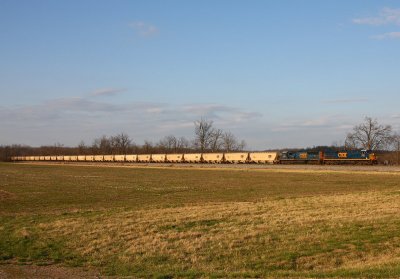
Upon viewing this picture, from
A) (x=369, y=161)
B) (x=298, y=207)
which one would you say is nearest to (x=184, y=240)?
(x=298, y=207)

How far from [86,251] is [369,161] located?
6588 centimetres

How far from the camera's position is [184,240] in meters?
14.6

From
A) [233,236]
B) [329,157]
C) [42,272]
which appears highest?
[329,157]

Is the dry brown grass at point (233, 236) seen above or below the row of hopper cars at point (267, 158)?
below

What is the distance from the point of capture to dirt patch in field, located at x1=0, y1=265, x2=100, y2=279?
10.7 metres

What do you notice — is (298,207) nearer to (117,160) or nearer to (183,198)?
(183,198)

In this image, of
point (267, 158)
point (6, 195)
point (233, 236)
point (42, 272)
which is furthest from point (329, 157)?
point (42, 272)

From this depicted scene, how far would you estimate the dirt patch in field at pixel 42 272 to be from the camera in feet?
35.2

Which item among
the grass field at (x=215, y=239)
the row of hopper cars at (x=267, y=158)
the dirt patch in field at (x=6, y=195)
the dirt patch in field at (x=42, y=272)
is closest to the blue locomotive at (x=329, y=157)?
the row of hopper cars at (x=267, y=158)

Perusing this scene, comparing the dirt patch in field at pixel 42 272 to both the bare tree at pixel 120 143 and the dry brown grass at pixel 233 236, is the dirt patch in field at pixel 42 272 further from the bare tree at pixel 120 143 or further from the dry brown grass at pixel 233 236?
the bare tree at pixel 120 143

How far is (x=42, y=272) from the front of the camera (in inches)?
442

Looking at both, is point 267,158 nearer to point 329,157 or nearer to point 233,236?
point 329,157

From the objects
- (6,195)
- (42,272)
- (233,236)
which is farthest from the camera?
(6,195)

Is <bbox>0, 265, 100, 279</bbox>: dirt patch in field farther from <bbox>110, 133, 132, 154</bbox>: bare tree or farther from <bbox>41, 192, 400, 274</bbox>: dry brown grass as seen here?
<bbox>110, 133, 132, 154</bbox>: bare tree
